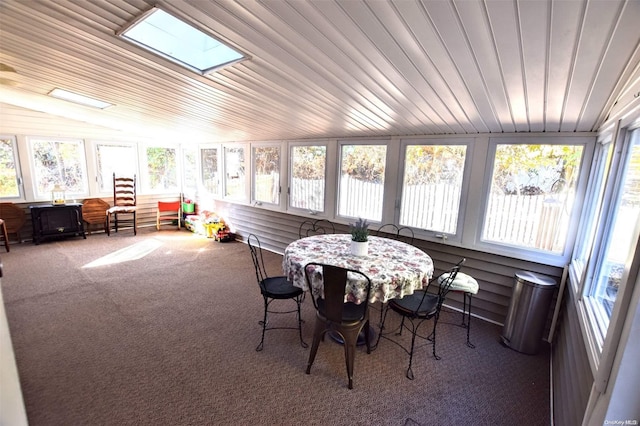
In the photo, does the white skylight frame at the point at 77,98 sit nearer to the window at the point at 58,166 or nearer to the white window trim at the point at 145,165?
the window at the point at 58,166

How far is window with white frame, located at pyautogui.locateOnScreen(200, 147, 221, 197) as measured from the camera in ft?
21.0

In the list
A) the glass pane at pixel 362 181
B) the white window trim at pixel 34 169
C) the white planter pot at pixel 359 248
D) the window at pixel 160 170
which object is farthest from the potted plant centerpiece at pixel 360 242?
the white window trim at pixel 34 169

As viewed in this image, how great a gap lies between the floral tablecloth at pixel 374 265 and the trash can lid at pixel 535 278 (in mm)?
990

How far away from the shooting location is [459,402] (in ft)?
6.64

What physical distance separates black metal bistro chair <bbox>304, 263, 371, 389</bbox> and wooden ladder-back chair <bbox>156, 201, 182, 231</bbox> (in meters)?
5.81

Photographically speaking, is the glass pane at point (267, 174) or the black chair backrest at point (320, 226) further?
the glass pane at point (267, 174)

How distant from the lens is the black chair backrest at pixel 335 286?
1.94 m

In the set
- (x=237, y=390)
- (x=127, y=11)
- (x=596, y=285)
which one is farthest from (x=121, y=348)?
(x=596, y=285)

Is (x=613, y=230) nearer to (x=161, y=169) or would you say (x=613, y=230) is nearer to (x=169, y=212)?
(x=169, y=212)

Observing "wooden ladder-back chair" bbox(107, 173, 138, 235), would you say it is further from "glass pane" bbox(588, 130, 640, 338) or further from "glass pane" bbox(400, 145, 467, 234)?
"glass pane" bbox(588, 130, 640, 338)

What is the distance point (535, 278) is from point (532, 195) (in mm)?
869

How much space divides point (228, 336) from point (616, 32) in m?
3.22

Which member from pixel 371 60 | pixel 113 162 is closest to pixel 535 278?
pixel 371 60

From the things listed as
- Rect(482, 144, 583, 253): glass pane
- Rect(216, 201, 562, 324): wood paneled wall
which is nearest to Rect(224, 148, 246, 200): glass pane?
Rect(216, 201, 562, 324): wood paneled wall
